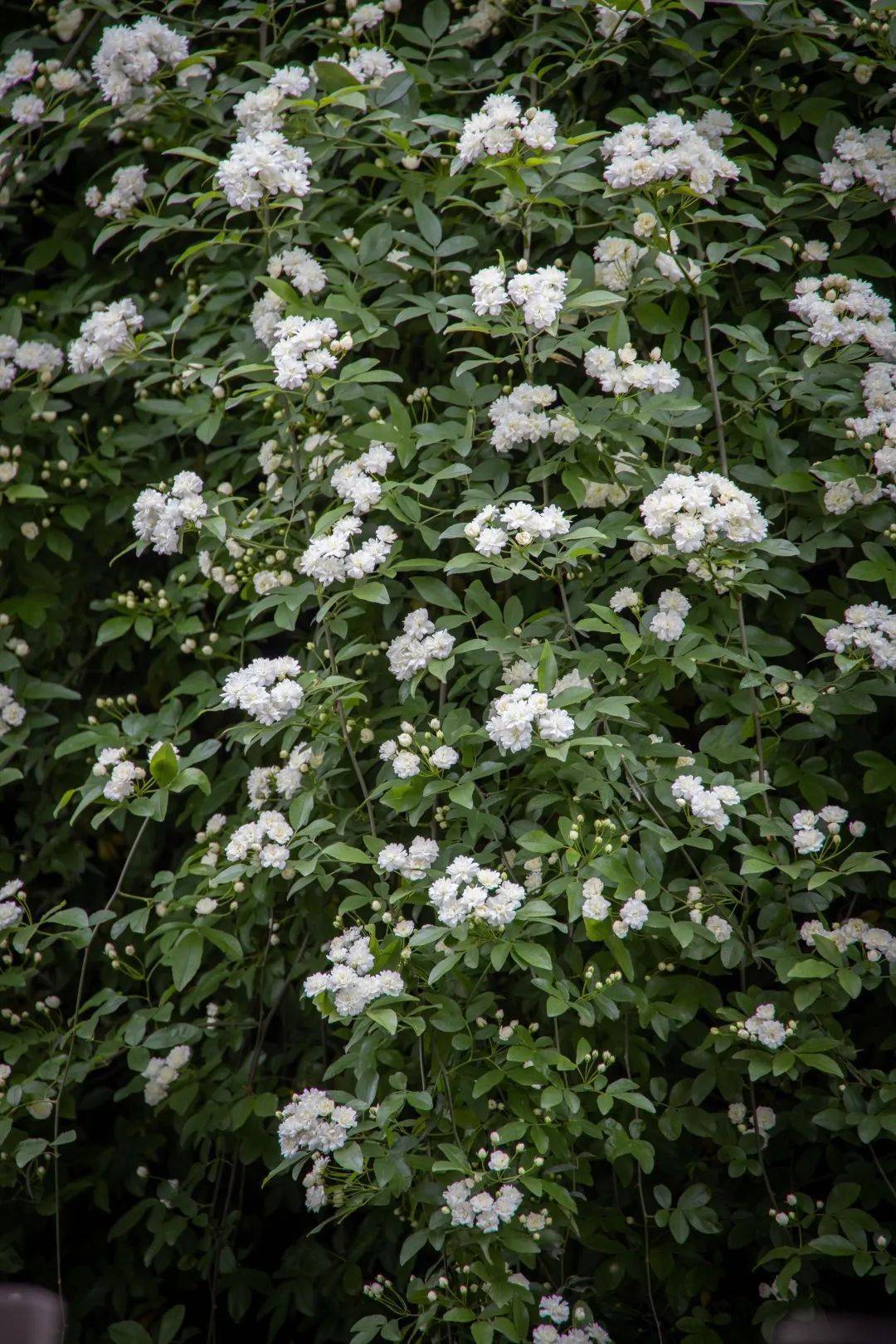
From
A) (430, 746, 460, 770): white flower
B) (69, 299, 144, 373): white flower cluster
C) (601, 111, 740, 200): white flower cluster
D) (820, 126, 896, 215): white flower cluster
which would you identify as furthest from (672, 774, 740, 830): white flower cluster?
(69, 299, 144, 373): white flower cluster

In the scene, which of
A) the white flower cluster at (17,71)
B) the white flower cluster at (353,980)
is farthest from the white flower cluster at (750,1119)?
the white flower cluster at (17,71)

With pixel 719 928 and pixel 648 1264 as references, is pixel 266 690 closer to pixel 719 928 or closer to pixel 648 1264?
pixel 719 928

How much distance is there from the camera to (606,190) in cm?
218

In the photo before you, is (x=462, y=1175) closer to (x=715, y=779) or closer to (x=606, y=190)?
(x=715, y=779)

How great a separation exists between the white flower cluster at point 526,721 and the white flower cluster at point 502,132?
94 centimetres

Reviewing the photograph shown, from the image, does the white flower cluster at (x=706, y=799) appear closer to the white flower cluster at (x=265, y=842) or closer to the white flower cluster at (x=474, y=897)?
the white flower cluster at (x=474, y=897)

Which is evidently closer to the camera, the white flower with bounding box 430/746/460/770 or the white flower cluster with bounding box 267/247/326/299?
the white flower with bounding box 430/746/460/770

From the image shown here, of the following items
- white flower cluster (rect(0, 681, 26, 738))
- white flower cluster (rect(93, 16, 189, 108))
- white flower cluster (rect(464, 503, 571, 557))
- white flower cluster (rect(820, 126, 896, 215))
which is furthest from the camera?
white flower cluster (rect(0, 681, 26, 738))

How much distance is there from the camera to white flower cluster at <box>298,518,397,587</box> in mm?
2049

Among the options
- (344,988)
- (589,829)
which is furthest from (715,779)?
(344,988)

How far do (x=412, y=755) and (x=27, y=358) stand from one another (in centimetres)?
127

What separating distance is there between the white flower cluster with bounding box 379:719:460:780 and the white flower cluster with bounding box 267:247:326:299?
0.83 m

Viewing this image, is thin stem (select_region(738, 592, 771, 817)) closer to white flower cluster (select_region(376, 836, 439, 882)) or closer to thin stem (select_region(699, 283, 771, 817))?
thin stem (select_region(699, 283, 771, 817))

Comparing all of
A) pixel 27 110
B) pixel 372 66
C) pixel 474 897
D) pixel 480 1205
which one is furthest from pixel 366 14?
pixel 480 1205
